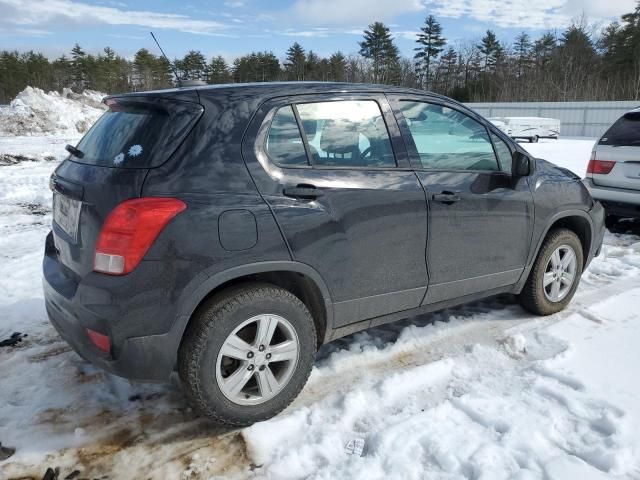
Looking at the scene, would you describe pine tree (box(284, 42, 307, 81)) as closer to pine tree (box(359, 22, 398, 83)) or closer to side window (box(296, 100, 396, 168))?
pine tree (box(359, 22, 398, 83))

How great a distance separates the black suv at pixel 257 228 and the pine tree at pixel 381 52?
65.6m

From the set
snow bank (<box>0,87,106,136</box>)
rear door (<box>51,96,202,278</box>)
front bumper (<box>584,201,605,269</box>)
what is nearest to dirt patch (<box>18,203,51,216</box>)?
rear door (<box>51,96,202,278</box>)

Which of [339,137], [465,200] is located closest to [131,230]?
[339,137]

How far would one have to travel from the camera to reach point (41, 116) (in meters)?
26.4

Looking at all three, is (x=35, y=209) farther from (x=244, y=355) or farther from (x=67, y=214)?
(x=244, y=355)

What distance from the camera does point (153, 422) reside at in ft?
9.46

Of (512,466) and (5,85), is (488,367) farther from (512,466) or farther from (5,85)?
(5,85)

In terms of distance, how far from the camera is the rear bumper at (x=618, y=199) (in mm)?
6430

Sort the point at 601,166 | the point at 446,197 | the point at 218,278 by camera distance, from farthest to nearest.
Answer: the point at 601,166 < the point at 446,197 < the point at 218,278

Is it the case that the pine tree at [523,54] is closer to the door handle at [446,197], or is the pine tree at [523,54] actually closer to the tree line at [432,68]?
the tree line at [432,68]

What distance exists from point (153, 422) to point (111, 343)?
707 millimetres

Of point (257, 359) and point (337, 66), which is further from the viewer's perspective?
point (337, 66)

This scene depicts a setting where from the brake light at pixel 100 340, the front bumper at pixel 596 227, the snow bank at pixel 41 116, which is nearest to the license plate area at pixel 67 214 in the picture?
the brake light at pixel 100 340

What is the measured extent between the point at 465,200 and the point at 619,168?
14.1ft
